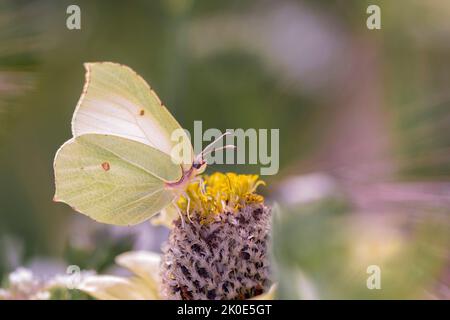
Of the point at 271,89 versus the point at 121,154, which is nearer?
the point at 121,154

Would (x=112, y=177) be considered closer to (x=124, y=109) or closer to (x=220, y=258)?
(x=124, y=109)

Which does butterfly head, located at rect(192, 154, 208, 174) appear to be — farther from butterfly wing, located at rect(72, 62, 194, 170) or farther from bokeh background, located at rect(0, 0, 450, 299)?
bokeh background, located at rect(0, 0, 450, 299)

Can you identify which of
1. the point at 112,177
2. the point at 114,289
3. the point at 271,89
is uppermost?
the point at 271,89

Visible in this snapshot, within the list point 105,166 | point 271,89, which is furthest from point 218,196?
point 271,89

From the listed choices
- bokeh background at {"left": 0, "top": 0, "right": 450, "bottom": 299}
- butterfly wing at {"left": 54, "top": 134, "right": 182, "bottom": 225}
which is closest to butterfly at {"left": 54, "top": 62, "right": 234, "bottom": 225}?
butterfly wing at {"left": 54, "top": 134, "right": 182, "bottom": 225}

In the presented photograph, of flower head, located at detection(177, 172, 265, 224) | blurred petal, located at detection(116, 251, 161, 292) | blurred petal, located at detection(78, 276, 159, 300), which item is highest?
flower head, located at detection(177, 172, 265, 224)

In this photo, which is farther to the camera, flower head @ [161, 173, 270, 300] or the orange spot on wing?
the orange spot on wing

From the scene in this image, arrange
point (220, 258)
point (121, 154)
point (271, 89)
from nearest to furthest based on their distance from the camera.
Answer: point (220, 258), point (121, 154), point (271, 89)

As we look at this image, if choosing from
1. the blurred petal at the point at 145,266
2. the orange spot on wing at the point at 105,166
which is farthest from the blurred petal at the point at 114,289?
the orange spot on wing at the point at 105,166
